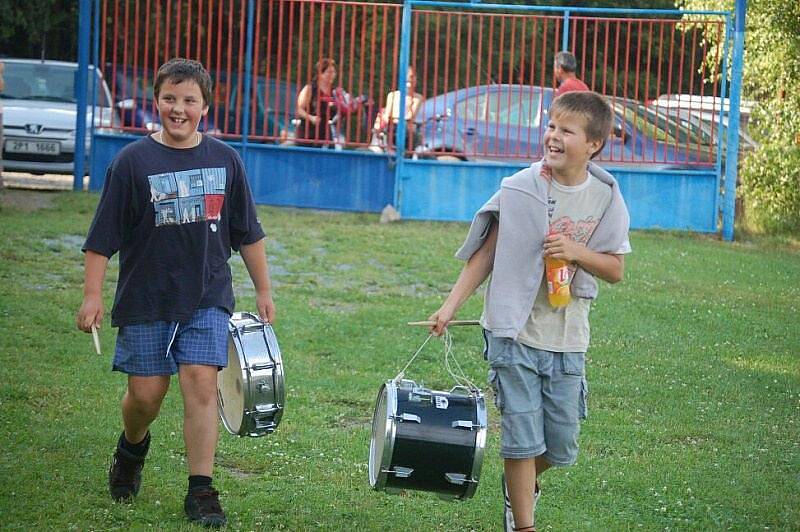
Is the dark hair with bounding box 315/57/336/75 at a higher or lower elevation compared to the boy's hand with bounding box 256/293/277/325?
higher

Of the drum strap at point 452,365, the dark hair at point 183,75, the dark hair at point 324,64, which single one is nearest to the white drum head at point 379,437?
the drum strap at point 452,365

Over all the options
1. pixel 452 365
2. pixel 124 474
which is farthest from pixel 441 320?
pixel 452 365

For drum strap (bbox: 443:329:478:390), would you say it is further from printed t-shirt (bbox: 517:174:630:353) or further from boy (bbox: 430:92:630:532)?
printed t-shirt (bbox: 517:174:630:353)

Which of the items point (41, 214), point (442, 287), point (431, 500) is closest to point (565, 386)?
point (431, 500)

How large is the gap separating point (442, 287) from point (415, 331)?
1805mm

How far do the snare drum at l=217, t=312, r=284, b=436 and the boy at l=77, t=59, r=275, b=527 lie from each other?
122 mm

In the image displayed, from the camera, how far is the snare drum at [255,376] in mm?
4758

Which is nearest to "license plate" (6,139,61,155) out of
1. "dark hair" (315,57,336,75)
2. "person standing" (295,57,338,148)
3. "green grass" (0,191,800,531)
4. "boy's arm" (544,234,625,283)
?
"person standing" (295,57,338,148)

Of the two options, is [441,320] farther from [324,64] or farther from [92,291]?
[324,64]

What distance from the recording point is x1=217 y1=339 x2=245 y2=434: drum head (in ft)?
16.1

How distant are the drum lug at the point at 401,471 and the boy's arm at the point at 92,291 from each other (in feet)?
4.01

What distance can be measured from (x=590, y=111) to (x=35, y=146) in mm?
13332

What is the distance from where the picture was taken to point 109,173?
465cm

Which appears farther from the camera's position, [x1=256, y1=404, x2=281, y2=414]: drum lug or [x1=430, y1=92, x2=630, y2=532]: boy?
[x1=256, y1=404, x2=281, y2=414]: drum lug
